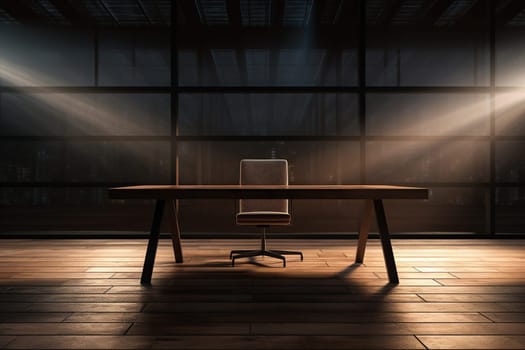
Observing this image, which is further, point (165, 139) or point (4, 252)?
point (165, 139)

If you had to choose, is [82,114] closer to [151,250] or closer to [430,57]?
[151,250]

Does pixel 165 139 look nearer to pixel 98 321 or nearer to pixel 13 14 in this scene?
pixel 98 321

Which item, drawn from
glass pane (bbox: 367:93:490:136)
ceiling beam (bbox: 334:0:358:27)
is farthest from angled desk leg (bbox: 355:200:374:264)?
glass pane (bbox: 367:93:490:136)

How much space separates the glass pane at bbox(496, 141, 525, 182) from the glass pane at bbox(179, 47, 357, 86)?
15.2ft

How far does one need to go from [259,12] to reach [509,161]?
9.39m

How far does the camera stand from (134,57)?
7.84 m

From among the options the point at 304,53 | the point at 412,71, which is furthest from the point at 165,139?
the point at 412,71

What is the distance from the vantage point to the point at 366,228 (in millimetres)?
3410

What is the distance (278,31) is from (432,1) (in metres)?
2.08

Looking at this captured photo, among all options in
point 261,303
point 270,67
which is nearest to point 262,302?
point 261,303

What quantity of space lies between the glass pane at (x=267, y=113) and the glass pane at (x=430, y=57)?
148 centimetres

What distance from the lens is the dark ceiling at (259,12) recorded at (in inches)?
218

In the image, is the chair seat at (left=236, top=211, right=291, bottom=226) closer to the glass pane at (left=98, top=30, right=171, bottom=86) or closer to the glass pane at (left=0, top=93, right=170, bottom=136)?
the glass pane at (left=98, top=30, right=171, bottom=86)

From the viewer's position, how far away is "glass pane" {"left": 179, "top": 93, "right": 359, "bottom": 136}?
11.9 m
